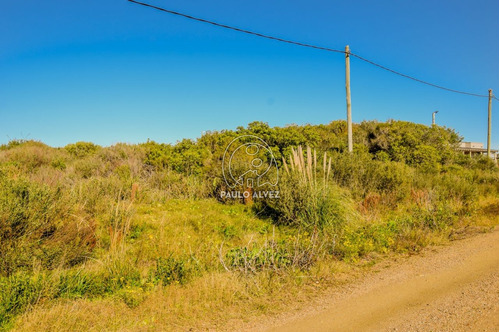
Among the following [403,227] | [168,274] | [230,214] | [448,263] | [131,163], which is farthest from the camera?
[131,163]

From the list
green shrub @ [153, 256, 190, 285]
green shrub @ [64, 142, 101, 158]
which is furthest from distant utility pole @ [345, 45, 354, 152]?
green shrub @ [64, 142, 101, 158]

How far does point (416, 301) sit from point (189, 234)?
16.6 ft

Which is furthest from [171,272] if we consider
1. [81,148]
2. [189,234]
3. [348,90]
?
[81,148]

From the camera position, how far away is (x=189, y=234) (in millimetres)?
7762

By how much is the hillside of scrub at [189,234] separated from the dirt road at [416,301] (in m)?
0.51

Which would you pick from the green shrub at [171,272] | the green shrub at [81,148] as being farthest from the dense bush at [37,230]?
the green shrub at [81,148]

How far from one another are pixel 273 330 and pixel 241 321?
45 cm

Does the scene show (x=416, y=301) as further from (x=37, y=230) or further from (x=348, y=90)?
(x=348, y=90)

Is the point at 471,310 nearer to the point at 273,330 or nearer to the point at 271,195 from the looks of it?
the point at 273,330

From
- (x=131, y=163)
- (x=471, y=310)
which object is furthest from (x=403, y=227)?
(x=131, y=163)

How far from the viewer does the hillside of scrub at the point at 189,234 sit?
14.1 feet

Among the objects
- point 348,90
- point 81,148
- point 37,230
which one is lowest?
A: point 37,230

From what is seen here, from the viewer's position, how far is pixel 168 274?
17.2 feet

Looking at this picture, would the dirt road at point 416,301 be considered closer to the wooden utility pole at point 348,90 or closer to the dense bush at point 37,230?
the dense bush at point 37,230
